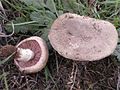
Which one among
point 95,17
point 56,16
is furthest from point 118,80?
point 56,16

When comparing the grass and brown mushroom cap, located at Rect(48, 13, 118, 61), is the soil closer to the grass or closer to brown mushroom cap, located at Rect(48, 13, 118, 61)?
the grass

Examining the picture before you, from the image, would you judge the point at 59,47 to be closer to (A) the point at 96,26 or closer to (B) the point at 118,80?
(A) the point at 96,26

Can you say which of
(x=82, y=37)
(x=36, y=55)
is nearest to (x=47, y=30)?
(x=36, y=55)

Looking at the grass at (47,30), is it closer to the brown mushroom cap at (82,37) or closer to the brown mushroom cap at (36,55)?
the brown mushroom cap at (36,55)

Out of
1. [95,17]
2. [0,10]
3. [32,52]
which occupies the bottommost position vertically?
[32,52]

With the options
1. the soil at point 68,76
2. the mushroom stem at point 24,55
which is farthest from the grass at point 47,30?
the mushroom stem at point 24,55
